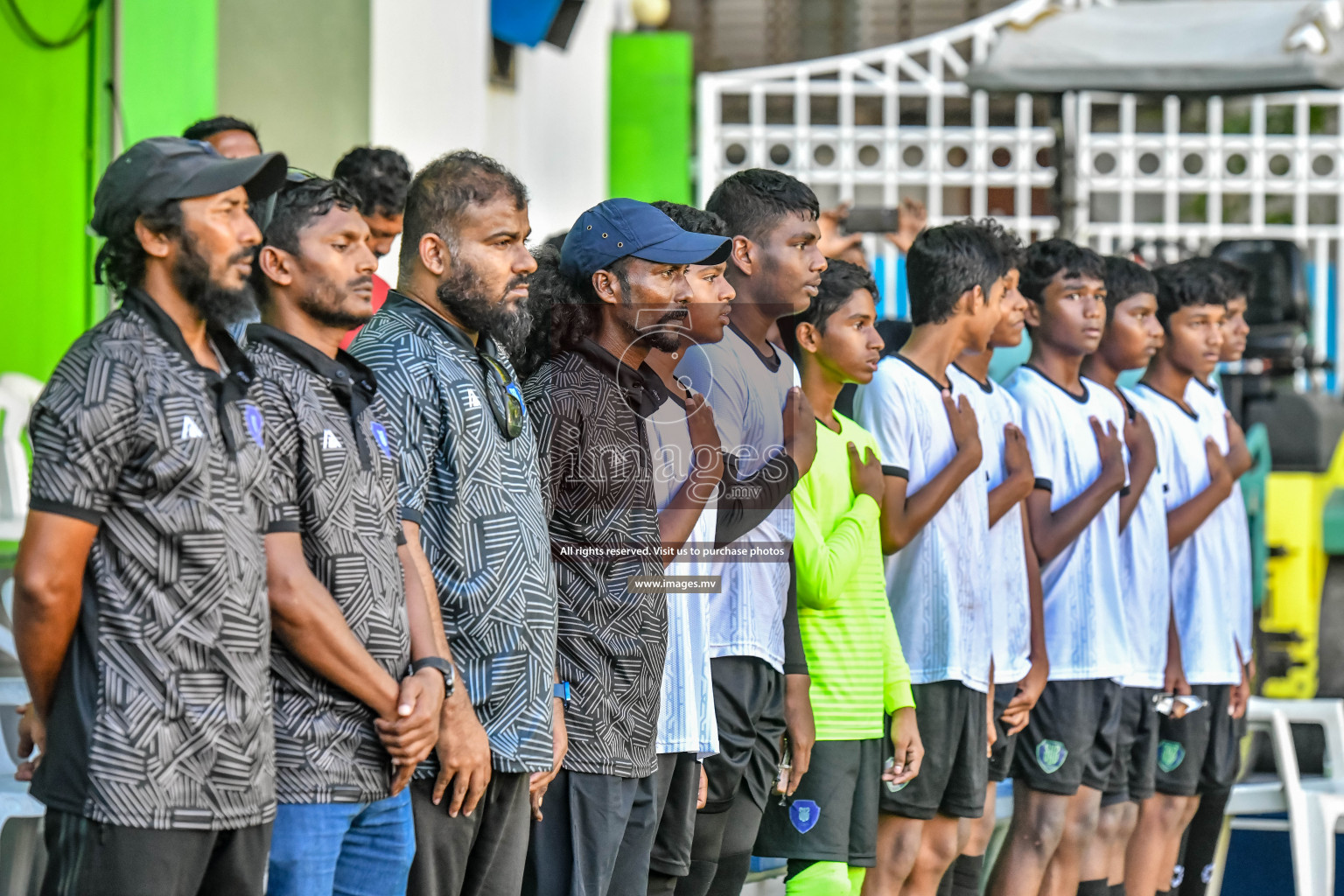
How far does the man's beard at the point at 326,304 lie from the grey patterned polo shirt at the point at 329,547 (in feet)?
0.23

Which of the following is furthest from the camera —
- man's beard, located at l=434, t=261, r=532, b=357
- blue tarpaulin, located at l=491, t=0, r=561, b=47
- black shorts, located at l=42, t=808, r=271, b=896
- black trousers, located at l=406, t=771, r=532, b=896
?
blue tarpaulin, located at l=491, t=0, r=561, b=47

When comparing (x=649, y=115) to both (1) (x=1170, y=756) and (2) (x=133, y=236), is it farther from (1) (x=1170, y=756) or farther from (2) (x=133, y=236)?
(2) (x=133, y=236)

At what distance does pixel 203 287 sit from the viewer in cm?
247

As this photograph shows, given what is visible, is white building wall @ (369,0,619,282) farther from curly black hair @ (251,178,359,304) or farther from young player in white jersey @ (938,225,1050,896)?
curly black hair @ (251,178,359,304)

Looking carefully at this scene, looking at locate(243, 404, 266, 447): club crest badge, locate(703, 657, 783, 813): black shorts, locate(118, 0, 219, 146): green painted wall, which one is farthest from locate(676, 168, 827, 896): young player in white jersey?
locate(118, 0, 219, 146): green painted wall

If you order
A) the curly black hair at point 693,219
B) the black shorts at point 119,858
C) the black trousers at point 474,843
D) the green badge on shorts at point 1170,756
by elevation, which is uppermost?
the curly black hair at point 693,219

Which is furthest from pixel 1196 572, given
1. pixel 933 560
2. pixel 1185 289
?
pixel 933 560

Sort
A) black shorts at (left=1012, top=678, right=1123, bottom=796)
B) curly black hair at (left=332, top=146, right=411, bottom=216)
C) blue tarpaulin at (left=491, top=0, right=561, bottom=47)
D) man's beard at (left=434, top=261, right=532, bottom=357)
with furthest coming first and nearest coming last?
1. blue tarpaulin at (left=491, top=0, right=561, bottom=47)
2. black shorts at (left=1012, top=678, right=1123, bottom=796)
3. curly black hair at (left=332, top=146, right=411, bottom=216)
4. man's beard at (left=434, top=261, right=532, bottom=357)

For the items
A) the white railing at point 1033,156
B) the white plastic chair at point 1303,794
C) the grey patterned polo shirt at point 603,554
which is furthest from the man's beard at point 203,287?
the white railing at point 1033,156

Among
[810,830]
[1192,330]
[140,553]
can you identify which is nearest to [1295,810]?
[1192,330]

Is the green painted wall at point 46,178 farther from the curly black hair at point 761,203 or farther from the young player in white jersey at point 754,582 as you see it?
the young player in white jersey at point 754,582

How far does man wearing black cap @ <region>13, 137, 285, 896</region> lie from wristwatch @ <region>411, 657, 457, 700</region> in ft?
1.02

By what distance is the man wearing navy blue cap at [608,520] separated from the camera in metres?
3.12

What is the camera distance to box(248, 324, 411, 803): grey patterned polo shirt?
2.59m
